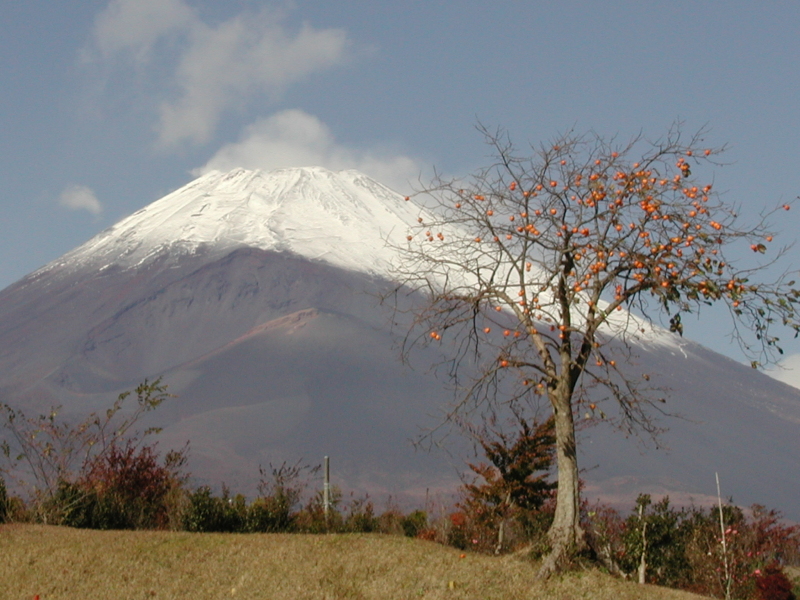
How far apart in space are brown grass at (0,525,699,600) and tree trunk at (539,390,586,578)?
281mm

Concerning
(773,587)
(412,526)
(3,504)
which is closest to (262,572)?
(3,504)

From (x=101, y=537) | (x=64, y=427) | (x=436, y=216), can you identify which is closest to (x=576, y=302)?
(x=436, y=216)

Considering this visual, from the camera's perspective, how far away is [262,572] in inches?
517

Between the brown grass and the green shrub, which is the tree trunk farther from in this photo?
the green shrub

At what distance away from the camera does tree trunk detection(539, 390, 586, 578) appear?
1312 centimetres

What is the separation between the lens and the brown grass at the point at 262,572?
12375mm

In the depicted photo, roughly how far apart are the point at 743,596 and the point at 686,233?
7.73 m

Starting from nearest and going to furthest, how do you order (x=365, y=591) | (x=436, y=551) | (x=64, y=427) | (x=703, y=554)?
1. (x=365, y=591)
2. (x=436, y=551)
3. (x=703, y=554)
4. (x=64, y=427)

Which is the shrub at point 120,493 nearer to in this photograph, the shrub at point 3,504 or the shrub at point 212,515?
the shrub at point 212,515

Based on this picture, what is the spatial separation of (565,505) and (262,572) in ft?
14.4

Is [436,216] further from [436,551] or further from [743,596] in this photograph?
[743,596]

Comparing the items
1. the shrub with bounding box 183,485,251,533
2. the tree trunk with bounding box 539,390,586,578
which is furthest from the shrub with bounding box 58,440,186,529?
the tree trunk with bounding box 539,390,586,578

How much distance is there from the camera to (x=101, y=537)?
15.0 m

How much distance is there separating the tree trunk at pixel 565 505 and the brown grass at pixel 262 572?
11.0 inches
